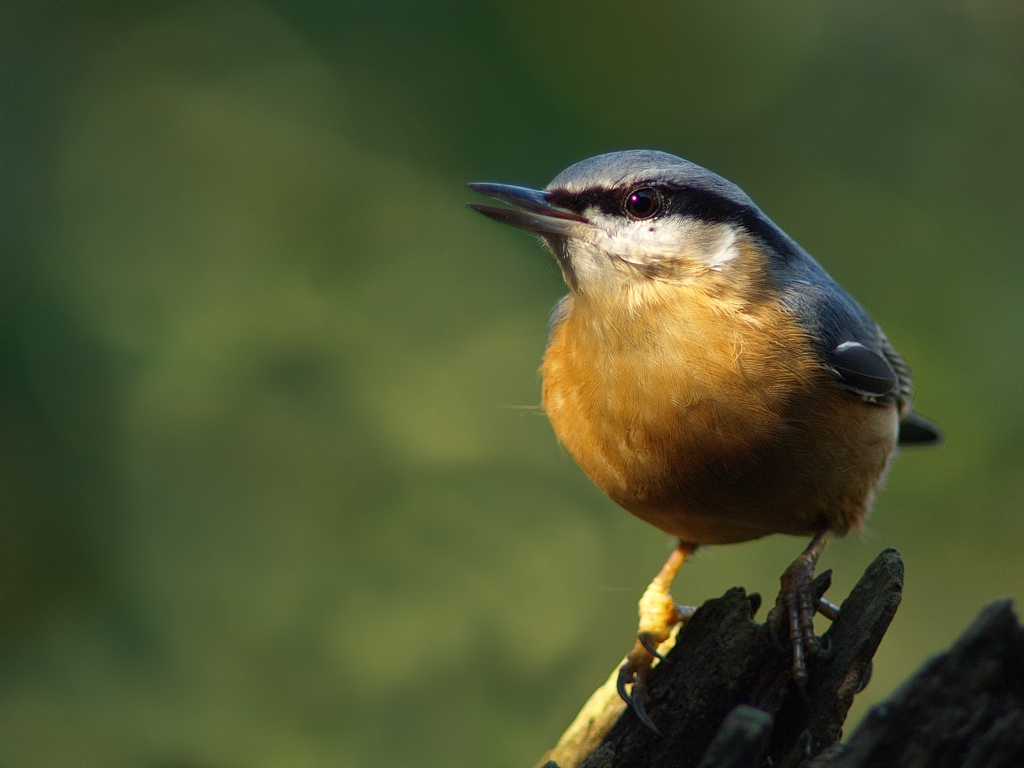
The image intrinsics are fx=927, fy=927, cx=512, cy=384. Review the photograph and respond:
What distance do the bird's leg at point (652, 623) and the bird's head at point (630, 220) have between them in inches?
36.2

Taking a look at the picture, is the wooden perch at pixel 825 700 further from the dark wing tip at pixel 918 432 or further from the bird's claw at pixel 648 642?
the dark wing tip at pixel 918 432

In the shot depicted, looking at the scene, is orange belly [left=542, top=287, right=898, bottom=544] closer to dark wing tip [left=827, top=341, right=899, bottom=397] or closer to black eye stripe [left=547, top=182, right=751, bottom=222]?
dark wing tip [left=827, top=341, right=899, bottom=397]

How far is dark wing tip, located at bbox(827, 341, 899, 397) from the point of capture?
2340 millimetres

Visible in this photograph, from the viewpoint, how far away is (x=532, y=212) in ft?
Result: 7.61

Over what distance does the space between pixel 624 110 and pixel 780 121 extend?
75 centimetres

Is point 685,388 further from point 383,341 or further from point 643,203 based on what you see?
point 383,341

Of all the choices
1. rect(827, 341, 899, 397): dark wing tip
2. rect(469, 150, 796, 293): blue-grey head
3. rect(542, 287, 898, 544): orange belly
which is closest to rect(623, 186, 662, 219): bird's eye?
rect(469, 150, 796, 293): blue-grey head

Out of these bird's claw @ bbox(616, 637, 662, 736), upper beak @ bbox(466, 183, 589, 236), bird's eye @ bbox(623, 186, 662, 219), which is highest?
bird's eye @ bbox(623, 186, 662, 219)

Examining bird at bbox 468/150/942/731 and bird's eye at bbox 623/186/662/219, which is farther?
bird's eye at bbox 623/186/662/219

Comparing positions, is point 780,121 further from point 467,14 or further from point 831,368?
point 831,368

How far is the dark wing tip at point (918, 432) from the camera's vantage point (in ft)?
10.8

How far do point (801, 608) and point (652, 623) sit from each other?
54cm

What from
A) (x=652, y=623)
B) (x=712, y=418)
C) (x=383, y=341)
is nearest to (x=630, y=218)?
(x=712, y=418)

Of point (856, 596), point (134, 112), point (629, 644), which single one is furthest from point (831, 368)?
point (134, 112)
